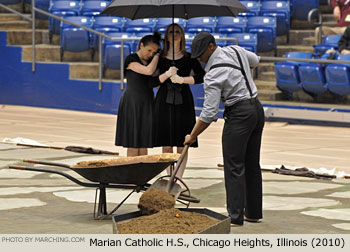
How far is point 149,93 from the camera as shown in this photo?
30.0 feet

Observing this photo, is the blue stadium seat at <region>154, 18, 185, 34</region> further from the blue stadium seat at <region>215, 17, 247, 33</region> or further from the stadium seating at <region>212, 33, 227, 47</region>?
Answer: the stadium seating at <region>212, 33, 227, 47</region>

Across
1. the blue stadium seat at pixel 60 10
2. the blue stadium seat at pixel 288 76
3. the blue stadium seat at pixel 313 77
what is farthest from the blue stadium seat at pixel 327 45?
the blue stadium seat at pixel 60 10

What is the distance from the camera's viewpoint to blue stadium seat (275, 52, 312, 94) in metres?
16.2

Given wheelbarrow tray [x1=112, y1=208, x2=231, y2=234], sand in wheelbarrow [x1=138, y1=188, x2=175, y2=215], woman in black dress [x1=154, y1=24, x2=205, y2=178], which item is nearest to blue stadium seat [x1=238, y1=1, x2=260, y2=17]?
woman in black dress [x1=154, y1=24, x2=205, y2=178]

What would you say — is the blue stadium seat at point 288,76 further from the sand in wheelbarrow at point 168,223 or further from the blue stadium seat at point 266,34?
the sand in wheelbarrow at point 168,223

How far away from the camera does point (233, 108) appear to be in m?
7.06

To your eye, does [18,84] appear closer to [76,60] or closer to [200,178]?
[76,60]

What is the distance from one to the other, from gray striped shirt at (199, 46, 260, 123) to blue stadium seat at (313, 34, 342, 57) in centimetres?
965

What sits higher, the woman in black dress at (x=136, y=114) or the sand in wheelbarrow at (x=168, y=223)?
the woman in black dress at (x=136, y=114)

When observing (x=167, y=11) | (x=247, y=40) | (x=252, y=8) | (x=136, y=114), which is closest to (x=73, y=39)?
(x=252, y=8)

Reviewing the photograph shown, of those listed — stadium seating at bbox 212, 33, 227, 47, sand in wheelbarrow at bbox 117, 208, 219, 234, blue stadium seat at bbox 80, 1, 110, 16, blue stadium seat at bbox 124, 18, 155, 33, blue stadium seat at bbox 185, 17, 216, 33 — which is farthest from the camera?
blue stadium seat at bbox 80, 1, 110, 16

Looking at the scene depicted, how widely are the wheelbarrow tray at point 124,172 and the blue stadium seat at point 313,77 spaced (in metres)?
9.22

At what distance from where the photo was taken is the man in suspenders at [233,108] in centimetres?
696

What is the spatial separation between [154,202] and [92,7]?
14601 millimetres
